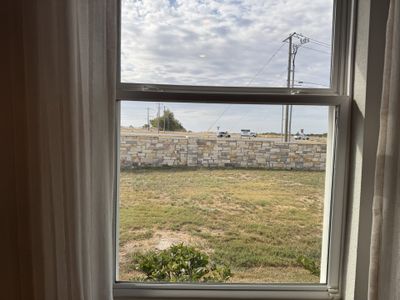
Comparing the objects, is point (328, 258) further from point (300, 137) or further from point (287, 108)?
point (287, 108)

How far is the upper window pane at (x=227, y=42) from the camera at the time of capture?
1.39 m

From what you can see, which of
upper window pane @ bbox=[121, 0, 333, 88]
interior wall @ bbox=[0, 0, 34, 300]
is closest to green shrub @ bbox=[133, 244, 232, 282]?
interior wall @ bbox=[0, 0, 34, 300]

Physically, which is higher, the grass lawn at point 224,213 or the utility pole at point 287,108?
the utility pole at point 287,108

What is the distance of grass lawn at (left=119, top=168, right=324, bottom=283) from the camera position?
142 cm

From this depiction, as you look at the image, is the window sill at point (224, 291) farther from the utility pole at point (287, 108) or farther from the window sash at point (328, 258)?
the utility pole at point (287, 108)

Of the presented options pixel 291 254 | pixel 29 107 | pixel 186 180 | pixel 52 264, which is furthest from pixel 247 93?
pixel 52 264

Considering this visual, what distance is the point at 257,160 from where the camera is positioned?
142 cm

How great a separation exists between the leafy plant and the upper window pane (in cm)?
74

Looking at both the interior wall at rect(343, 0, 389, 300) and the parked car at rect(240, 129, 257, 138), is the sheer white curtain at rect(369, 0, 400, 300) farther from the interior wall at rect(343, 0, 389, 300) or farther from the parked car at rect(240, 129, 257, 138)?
the parked car at rect(240, 129, 257, 138)

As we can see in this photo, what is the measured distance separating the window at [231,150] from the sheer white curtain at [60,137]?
0.32 metres

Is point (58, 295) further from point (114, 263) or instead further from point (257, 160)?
point (257, 160)

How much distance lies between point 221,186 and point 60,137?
2.23 feet

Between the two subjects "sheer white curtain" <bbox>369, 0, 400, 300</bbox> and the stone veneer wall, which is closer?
"sheer white curtain" <bbox>369, 0, 400, 300</bbox>

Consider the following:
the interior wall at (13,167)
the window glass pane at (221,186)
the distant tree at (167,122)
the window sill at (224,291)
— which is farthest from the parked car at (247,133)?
the interior wall at (13,167)
